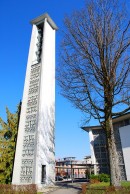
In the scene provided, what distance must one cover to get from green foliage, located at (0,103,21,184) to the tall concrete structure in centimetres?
77

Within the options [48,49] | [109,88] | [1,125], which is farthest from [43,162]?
[48,49]

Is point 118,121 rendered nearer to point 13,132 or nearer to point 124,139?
point 124,139

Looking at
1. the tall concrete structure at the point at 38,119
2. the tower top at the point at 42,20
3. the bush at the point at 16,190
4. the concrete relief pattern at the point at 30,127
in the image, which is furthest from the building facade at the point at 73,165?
the tower top at the point at 42,20

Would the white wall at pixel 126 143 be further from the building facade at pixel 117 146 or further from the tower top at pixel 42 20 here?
the tower top at pixel 42 20

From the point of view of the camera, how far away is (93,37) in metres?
13.3

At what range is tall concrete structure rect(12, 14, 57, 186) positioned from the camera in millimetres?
17172

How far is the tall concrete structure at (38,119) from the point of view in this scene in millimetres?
17172

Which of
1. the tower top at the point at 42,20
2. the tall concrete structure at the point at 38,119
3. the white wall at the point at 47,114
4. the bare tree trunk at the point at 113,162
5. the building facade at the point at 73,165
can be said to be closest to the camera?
the bare tree trunk at the point at 113,162

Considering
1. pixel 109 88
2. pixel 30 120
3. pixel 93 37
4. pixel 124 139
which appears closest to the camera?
pixel 109 88

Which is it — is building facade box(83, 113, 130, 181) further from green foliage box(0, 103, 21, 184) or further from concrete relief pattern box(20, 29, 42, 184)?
green foliage box(0, 103, 21, 184)

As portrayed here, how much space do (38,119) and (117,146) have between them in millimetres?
14066

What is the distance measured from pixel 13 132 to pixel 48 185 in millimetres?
6095

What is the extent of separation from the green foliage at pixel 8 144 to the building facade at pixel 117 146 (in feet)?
47.4

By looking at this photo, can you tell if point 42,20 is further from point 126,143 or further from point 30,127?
point 126,143
